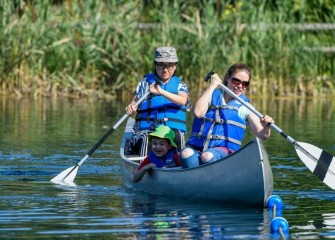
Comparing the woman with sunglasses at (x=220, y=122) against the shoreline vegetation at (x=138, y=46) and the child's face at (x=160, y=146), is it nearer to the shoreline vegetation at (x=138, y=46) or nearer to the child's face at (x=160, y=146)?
the child's face at (x=160, y=146)

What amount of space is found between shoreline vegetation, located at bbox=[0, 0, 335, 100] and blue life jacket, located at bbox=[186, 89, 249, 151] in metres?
11.1

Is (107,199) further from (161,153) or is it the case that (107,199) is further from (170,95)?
(170,95)

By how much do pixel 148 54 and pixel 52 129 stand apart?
5.79 metres

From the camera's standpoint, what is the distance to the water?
8.15 m

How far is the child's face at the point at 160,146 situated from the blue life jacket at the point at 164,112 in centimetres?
111

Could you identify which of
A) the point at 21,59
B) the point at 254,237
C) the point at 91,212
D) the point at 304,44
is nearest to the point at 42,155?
the point at 91,212

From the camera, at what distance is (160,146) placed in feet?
33.2

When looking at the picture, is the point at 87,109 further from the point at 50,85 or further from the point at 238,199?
the point at 238,199

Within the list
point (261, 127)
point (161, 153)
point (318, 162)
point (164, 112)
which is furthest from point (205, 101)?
point (164, 112)

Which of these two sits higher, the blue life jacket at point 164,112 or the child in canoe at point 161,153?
the blue life jacket at point 164,112

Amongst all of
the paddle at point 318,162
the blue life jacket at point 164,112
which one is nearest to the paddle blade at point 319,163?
the paddle at point 318,162

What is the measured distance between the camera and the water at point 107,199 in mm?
8148

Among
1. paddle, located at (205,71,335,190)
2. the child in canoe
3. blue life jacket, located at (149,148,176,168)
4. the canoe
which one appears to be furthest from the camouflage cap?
paddle, located at (205,71,335,190)

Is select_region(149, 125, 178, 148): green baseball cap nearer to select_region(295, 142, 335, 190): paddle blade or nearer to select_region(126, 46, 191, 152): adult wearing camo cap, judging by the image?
select_region(126, 46, 191, 152): adult wearing camo cap
